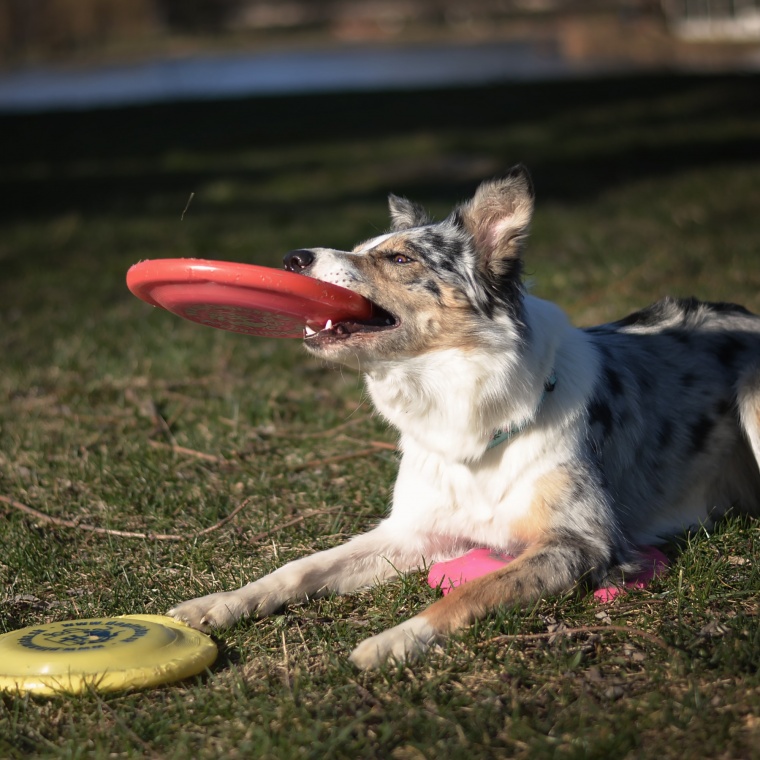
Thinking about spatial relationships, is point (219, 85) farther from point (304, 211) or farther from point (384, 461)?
point (384, 461)

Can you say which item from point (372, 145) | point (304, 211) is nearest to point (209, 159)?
point (372, 145)

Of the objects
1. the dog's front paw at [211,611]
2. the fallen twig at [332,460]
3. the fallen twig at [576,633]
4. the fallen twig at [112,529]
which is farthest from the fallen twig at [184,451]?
the fallen twig at [576,633]

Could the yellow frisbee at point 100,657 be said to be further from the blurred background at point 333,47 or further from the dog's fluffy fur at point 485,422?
the blurred background at point 333,47

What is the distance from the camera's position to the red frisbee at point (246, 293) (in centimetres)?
384

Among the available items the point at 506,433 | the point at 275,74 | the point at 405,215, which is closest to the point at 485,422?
the point at 506,433

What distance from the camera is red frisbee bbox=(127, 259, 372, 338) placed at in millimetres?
3844

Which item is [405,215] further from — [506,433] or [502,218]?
[506,433]

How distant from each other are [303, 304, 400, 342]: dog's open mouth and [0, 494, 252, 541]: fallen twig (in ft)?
3.93

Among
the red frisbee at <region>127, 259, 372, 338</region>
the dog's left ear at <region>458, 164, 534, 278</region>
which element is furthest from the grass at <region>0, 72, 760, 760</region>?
the dog's left ear at <region>458, 164, 534, 278</region>

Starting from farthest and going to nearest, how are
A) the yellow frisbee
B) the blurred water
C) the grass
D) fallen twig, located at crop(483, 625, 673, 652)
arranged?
1. the blurred water
2. fallen twig, located at crop(483, 625, 673, 652)
3. the yellow frisbee
4. the grass

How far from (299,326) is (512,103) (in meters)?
16.1

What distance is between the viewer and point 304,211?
12969mm

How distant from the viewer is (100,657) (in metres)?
3.37

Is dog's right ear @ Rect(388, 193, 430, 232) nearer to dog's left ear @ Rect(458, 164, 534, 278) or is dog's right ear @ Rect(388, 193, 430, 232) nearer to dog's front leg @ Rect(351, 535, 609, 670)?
dog's left ear @ Rect(458, 164, 534, 278)
